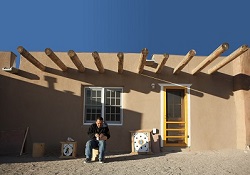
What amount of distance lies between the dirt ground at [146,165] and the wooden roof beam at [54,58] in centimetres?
270

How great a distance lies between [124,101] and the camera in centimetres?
843

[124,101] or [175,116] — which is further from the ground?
[124,101]

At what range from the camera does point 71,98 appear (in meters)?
8.39

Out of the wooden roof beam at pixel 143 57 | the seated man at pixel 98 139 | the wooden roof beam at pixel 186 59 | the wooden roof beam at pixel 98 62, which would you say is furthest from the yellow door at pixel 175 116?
the seated man at pixel 98 139

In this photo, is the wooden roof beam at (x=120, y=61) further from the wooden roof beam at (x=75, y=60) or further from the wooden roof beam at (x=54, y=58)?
the wooden roof beam at (x=54, y=58)

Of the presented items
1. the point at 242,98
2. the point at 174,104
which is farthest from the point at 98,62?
the point at 242,98

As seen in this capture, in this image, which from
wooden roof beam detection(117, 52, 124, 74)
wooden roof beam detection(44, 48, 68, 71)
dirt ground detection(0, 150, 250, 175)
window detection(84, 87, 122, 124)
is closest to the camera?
dirt ground detection(0, 150, 250, 175)

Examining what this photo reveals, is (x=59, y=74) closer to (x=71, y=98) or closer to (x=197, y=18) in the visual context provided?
(x=71, y=98)

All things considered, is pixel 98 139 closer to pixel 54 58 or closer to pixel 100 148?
pixel 100 148

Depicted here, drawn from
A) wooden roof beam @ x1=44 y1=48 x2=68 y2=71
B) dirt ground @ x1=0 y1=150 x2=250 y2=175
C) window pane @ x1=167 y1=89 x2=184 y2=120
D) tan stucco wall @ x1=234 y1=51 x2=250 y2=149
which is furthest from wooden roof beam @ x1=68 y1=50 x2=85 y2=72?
tan stucco wall @ x1=234 y1=51 x2=250 y2=149

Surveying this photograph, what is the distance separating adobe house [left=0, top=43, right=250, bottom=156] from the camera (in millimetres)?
8242

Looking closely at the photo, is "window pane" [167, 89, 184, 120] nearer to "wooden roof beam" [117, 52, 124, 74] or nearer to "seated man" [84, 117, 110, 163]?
"wooden roof beam" [117, 52, 124, 74]

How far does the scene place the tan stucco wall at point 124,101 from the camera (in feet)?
27.1

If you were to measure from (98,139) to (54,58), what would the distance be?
8.08ft
